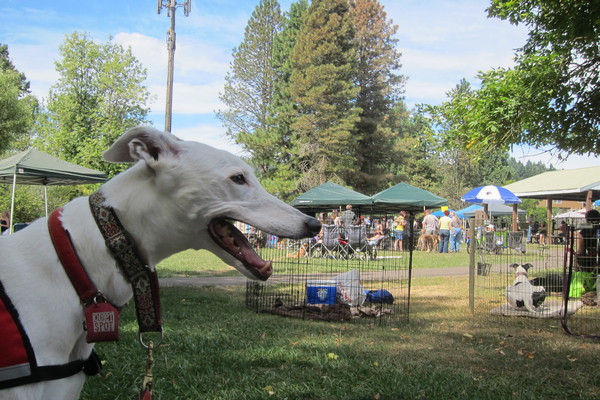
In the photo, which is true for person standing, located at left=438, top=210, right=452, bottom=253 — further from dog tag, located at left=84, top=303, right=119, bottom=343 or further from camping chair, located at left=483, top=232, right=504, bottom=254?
dog tag, located at left=84, top=303, right=119, bottom=343

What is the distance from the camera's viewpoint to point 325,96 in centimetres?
3064

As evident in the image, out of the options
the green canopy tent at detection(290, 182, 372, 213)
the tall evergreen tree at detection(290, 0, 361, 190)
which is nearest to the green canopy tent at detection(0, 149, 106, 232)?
the green canopy tent at detection(290, 182, 372, 213)

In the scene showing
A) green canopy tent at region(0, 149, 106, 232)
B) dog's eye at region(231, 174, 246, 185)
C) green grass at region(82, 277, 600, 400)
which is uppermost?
green canopy tent at region(0, 149, 106, 232)

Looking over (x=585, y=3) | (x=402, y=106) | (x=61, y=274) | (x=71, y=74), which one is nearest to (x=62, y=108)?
(x=71, y=74)

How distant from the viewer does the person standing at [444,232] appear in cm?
1894

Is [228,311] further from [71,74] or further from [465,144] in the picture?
[71,74]

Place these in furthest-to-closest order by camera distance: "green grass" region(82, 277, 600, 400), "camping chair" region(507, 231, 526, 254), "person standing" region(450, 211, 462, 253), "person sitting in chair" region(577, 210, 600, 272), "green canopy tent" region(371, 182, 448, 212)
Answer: "person standing" region(450, 211, 462, 253)
"green canopy tent" region(371, 182, 448, 212)
"camping chair" region(507, 231, 526, 254)
"person sitting in chair" region(577, 210, 600, 272)
"green grass" region(82, 277, 600, 400)

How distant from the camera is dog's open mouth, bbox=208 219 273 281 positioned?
1437 millimetres

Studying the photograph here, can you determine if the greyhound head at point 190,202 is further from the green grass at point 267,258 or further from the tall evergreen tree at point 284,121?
the tall evergreen tree at point 284,121

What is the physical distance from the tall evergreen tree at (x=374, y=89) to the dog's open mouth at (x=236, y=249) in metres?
30.8

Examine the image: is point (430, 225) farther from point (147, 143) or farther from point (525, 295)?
point (147, 143)

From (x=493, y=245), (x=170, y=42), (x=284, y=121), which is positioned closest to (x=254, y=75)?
(x=284, y=121)

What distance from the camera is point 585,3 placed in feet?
22.4

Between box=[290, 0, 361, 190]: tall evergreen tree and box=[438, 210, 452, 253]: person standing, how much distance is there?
40.1 feet
